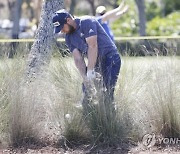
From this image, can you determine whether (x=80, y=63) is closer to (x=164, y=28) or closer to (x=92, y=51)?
(x=92, y=51)

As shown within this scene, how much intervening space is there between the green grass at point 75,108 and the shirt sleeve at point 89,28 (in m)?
0.59

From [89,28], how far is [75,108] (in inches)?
37.0

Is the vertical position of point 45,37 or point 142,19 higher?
point 45,37

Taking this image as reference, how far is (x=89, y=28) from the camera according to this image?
6.85 metres

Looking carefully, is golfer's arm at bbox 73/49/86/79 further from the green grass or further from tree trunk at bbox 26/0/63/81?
tree trunk at bbox 26/0/63/81

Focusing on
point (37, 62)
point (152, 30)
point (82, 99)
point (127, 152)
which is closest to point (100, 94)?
point (82, 99)

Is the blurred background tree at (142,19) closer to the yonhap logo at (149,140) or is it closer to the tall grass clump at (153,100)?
the tall grass clump at (153,100)

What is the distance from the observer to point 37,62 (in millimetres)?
8969

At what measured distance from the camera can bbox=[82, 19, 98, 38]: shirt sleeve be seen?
682 cm

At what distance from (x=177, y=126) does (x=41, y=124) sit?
1604 millimetres

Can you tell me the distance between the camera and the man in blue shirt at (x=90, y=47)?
6.80m

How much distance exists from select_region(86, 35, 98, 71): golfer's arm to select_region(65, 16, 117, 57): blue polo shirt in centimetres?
6

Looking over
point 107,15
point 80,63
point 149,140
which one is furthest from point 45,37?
point 149,140

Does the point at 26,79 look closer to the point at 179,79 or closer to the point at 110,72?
the point at 110,72
